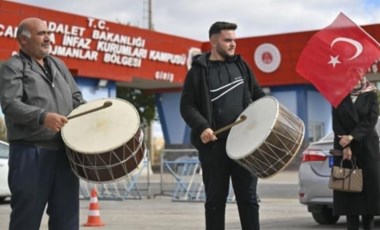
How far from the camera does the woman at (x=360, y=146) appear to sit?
290 inches

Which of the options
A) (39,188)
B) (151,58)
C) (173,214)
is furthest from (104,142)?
(151,58)

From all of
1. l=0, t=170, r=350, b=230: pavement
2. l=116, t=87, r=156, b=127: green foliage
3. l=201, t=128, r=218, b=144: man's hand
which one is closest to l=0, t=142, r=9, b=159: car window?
l=0, t=170, r=350, b=230: pavement

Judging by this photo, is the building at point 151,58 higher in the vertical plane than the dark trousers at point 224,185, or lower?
higher

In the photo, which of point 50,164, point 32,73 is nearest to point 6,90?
point 32,73

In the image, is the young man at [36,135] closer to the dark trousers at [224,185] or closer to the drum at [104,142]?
the drum at [104,142]

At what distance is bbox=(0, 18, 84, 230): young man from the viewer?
4.89 meters

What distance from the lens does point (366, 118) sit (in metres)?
7.47

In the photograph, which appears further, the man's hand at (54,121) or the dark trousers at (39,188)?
the dark trousers at (39,188)

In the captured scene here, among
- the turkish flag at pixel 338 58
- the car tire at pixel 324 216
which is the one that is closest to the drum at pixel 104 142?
the turkish flag at pixel 338 58

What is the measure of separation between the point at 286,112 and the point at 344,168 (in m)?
1.78

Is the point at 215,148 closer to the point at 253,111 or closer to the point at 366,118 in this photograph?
the point at 253,111

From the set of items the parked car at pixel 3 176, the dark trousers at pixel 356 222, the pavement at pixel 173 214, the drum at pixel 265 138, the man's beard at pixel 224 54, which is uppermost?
the man's beard at pixel 224 54

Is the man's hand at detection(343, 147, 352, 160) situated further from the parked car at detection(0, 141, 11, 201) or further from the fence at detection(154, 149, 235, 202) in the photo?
the parked car at detection(0, 141, 11, 201)

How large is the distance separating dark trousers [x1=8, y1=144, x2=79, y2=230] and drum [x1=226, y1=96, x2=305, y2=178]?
1266mm
